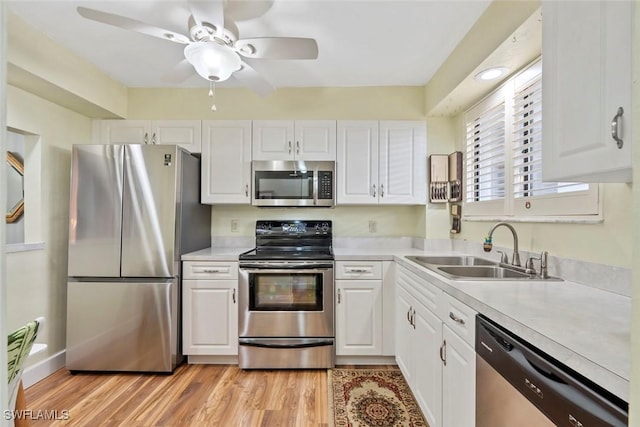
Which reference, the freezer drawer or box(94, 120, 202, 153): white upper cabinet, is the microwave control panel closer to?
box(94, 120, 202, 153): white upper cabinet

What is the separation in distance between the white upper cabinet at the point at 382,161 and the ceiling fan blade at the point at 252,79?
87 centimetres

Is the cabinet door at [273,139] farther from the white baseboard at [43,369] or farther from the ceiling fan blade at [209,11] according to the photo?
the white baseboard at [43,369]

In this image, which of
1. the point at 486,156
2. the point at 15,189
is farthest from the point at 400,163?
the point at 15,189

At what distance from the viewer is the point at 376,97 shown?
291 cm

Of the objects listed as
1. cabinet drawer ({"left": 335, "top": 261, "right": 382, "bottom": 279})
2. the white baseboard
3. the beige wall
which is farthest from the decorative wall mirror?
cabinet drawer ({"left": 335, "top": 261, "right": 382, "bottom": 279})

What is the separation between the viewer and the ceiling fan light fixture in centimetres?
163

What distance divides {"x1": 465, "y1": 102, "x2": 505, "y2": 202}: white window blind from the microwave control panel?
1.16m

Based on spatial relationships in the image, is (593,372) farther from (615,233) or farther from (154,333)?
(154,333)

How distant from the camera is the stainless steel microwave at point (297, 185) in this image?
2764 millimetres

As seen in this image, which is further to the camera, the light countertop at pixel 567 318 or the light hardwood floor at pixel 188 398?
the light hardwood floor at pixel 188 398

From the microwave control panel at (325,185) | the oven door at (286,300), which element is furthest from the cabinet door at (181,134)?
the oven door at (286,300)

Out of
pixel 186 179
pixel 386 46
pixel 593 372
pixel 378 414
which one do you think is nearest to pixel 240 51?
pixel 386 46

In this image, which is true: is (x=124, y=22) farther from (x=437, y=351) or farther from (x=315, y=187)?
(x=437, y=351)

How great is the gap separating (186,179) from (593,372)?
2.64m
